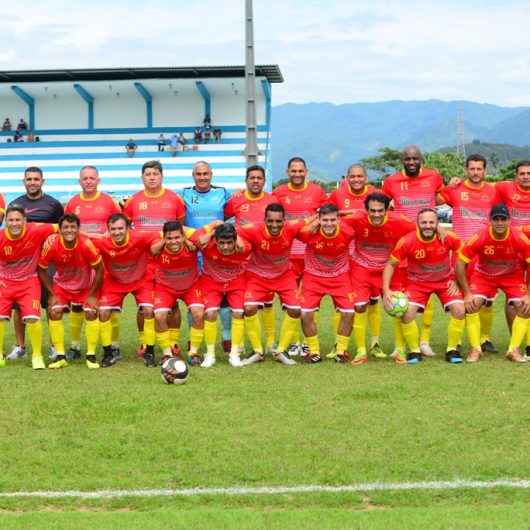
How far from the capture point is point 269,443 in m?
4.82

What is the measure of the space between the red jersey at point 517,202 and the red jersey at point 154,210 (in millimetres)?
3010

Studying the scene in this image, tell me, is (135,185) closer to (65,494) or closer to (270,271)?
(270,271)

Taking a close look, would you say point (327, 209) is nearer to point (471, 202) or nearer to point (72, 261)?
point (471, 202)

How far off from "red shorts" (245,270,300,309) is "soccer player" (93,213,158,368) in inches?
35.1

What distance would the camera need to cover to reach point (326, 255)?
743cm

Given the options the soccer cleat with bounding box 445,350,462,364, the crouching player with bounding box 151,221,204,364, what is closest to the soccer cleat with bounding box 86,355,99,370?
the crouching player with bounding box 151,221,204,364

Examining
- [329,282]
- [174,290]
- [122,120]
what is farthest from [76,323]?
[122,120]

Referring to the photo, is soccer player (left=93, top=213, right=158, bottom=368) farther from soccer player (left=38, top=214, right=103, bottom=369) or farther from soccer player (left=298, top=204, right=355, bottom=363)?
soccer player (left=298, top=204, right=355, bottom=363)

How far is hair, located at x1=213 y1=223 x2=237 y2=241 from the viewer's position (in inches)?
278

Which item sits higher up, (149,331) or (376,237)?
(376,237)

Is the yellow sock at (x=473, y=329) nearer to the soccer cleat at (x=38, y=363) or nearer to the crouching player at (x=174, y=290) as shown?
the crouching player at (x=174, y=290)

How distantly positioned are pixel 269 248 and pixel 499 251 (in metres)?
2.01

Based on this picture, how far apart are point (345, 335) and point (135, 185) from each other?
2167 cm

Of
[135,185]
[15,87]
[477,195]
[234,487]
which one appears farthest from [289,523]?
[15,87]
